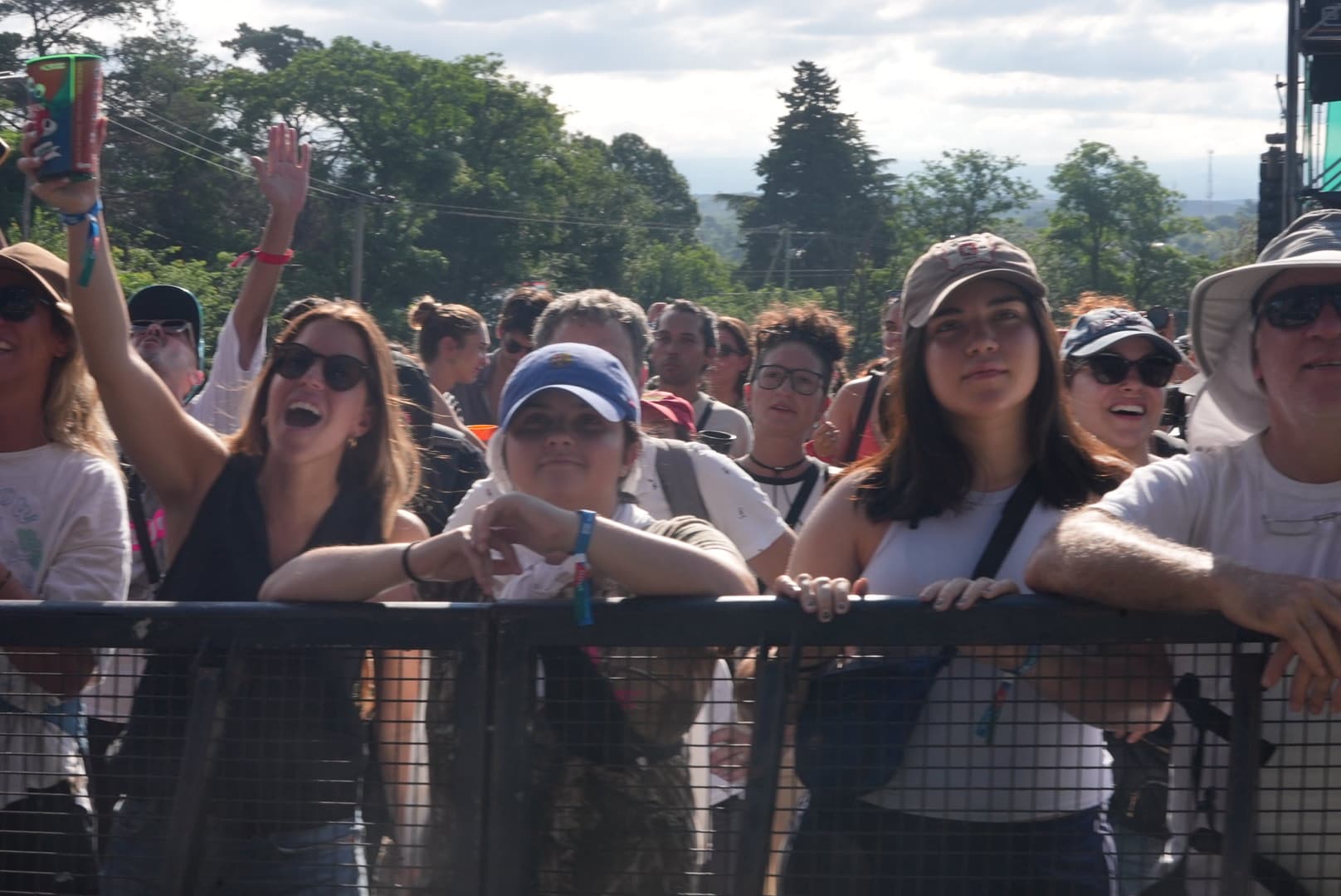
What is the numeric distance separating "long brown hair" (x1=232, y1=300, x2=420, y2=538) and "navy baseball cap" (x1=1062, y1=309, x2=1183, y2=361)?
80.2 inches

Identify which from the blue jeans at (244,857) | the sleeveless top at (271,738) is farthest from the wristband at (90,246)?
the blue jeans at (244,857)

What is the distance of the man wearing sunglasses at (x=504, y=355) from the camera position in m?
8.17

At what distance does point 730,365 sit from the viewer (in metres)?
7.84

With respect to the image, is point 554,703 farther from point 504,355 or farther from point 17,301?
point 504,355

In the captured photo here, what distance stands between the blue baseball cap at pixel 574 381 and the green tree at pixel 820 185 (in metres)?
85.4

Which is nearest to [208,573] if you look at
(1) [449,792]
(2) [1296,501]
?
(1) [449,792]

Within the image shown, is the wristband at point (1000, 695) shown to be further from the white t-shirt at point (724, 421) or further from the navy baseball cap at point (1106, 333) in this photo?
the white t-shirt at point (724, 421)

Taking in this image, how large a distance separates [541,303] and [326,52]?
7415cm

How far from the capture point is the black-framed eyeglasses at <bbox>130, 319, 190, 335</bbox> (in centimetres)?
491

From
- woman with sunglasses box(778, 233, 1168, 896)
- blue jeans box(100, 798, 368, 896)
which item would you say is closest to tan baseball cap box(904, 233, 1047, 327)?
woman with sunglasses box(778, 233, 1168, 896)

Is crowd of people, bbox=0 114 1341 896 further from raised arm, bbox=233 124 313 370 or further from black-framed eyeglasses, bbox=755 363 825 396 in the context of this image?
black-framed eyeglasses, bbox=755 363 825 396

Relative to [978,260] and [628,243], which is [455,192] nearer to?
[628,243]

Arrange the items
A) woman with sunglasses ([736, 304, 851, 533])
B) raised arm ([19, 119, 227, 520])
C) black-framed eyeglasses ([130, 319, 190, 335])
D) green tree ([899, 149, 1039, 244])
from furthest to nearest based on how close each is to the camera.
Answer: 1. green tree ([899, 149, 1039, 244])
2. woman with sunglasses ([736, 304, 851, 533])
3. black-framed eyeglasses ([130, 319, 190, 335])
4. raised arm ([19, 119, 227, 520])

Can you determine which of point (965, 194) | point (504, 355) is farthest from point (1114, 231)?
point (504, 355)
